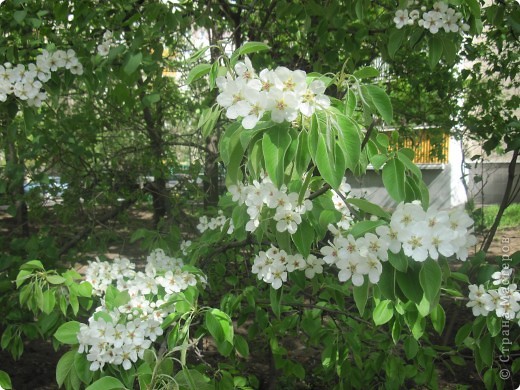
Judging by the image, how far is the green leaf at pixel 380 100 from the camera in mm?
1235

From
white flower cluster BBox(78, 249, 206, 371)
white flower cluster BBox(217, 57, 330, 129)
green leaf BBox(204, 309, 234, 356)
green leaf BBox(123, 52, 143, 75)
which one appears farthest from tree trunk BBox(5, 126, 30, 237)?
white flower cluster BBox(217, 57, 330, 129)

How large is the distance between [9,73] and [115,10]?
885 millimetres

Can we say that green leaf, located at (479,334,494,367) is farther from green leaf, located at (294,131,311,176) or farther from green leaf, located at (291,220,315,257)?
green leaf, located at (294,131,311,176)

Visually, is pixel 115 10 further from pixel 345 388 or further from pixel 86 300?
pixel 345 388

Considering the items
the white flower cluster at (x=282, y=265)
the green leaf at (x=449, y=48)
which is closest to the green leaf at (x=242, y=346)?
the white flower cluster at (x=282, y=265)

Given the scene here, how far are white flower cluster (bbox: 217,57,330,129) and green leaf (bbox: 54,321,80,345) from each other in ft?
2.75

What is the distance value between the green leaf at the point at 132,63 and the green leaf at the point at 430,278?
1676 millimetres

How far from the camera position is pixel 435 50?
212cm

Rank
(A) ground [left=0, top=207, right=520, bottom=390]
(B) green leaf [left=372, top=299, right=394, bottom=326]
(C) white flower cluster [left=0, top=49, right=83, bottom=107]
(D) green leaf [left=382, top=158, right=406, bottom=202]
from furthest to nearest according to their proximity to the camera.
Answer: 1. (A) ground [left=0, top=207, right=520, bottom=390]
2. (C) white flower cluster [left=0, top=49, right=83, bottom=107]
3. (B) green leaf [left=372, top=299, right=394, bottom=326]
4. (D) green leaf [left=382, top=158, right=406, bottom=202]

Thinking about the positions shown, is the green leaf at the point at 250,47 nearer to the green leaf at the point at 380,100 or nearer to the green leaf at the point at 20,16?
the green leaf at the point at 380,100

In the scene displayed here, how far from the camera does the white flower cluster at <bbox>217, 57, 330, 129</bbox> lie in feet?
3.56

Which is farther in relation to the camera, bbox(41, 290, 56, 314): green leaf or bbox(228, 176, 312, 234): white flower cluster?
bbox(41, 290, 56, 314): green leaf

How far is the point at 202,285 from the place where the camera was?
194 cm

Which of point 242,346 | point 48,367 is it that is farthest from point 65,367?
point 48,367
